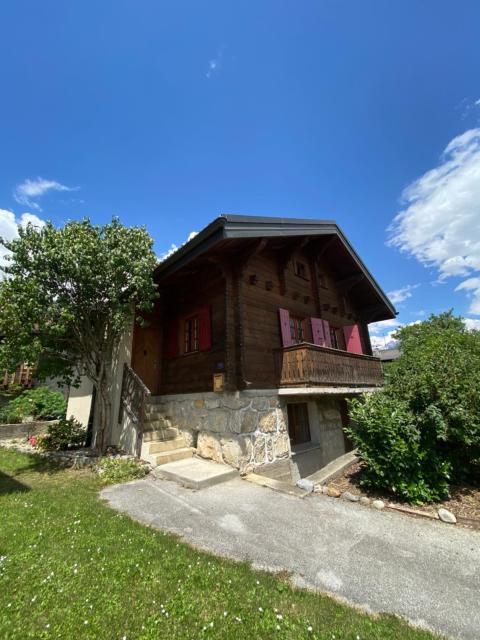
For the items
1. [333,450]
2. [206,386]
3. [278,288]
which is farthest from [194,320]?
[333,450]

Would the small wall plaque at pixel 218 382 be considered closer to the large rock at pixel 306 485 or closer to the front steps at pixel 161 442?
the front steps at pixel 161 442

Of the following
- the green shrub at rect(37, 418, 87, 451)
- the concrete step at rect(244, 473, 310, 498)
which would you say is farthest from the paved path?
the green shrub at rect(37, 418, 87, 451)

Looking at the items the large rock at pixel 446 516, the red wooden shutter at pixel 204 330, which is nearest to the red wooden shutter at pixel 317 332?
the red wooden shutter at pixel 204 330

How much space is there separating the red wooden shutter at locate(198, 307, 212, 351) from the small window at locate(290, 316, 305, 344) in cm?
310

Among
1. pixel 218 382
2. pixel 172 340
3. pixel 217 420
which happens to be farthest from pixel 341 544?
pixel 172 340

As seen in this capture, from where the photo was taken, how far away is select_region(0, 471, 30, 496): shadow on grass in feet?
19.8

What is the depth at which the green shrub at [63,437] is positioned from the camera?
998 centimetres

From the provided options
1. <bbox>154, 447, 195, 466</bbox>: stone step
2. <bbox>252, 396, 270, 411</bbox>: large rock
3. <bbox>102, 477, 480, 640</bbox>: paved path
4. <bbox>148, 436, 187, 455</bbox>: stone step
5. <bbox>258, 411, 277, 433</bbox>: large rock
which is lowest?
<bbox>102, 477, 480, 640</bbox>: paved path

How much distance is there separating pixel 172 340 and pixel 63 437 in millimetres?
4880

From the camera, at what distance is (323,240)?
12.3 m

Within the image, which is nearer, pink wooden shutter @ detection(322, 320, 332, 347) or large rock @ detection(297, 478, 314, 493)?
large rock @ detection(297, 478, 314, 493)

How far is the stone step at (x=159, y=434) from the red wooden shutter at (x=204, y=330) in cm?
268

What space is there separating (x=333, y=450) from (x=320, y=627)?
888 centimetres

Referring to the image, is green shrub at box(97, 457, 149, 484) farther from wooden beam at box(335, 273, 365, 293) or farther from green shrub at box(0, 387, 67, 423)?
wooden beam at box(335, 273, 365, 293)
